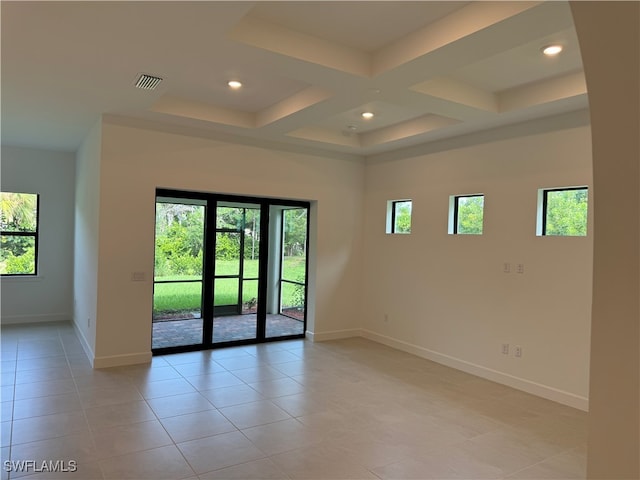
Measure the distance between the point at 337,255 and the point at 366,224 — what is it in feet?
2.32

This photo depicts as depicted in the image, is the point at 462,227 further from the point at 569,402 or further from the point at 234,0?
the point at 234,0

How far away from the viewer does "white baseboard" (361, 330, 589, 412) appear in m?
4.22

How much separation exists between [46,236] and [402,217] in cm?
580

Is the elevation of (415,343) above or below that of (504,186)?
below

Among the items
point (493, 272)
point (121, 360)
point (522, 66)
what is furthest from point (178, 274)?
point (522, 66)

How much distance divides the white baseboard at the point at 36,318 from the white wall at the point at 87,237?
486 mm

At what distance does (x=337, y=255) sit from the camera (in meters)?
6.71

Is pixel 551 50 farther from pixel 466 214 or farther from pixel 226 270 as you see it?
pixel 226 270

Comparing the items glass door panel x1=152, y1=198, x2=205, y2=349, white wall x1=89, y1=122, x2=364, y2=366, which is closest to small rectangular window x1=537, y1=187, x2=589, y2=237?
white wall x1=89, y1=122, x2=364, y2=366

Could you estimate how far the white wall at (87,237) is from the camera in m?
5.04

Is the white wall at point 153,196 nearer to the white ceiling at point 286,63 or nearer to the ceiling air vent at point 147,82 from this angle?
the white ceiling at point 286,63

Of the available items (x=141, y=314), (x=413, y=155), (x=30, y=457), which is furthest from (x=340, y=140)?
(x=30, y=457)

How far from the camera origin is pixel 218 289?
594cm

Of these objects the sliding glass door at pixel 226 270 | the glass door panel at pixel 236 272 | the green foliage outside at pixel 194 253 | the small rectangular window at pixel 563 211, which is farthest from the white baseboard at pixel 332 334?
the small rectangular window at pixel 563 211
